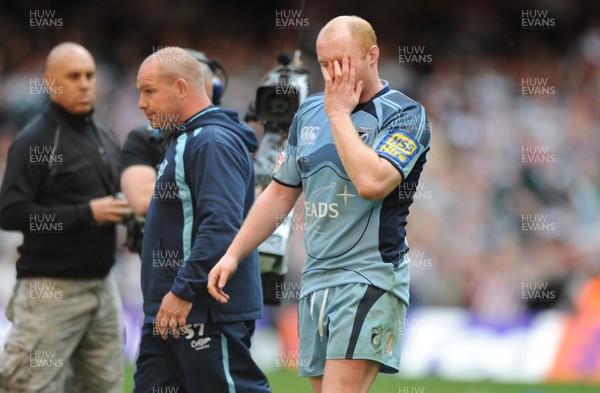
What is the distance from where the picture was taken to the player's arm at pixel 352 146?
4980 mm

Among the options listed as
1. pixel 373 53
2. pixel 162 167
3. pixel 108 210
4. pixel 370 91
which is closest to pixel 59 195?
pixel 108 210

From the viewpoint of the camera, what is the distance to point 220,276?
17.5 feet

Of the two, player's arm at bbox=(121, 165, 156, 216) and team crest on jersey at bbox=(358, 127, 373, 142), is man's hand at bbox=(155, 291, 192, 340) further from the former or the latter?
player's arm at bbox=(121, 165, 156, 216)

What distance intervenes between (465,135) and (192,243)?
10.00 m

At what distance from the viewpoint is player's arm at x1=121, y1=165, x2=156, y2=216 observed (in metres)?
7.08

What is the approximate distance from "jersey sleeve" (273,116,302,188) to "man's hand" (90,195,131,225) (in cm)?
217

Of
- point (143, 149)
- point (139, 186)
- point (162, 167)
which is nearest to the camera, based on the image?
point (162, 167)

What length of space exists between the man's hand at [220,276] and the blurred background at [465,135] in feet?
17.5

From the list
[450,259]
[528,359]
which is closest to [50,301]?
[528,359]

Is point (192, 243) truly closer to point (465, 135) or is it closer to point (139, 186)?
point (139, 186)

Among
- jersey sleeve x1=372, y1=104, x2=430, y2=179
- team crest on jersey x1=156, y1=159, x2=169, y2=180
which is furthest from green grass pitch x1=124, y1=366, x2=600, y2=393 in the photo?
jersey sleeve x1=372, y1=104, x2=430, y2=179

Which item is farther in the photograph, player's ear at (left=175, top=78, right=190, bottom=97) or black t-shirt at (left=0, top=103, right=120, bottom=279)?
black t-shirt at (left=0, top=103, right=120, bottom=279)

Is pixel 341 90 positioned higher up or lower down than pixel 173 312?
higher up

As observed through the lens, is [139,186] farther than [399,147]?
Yes
